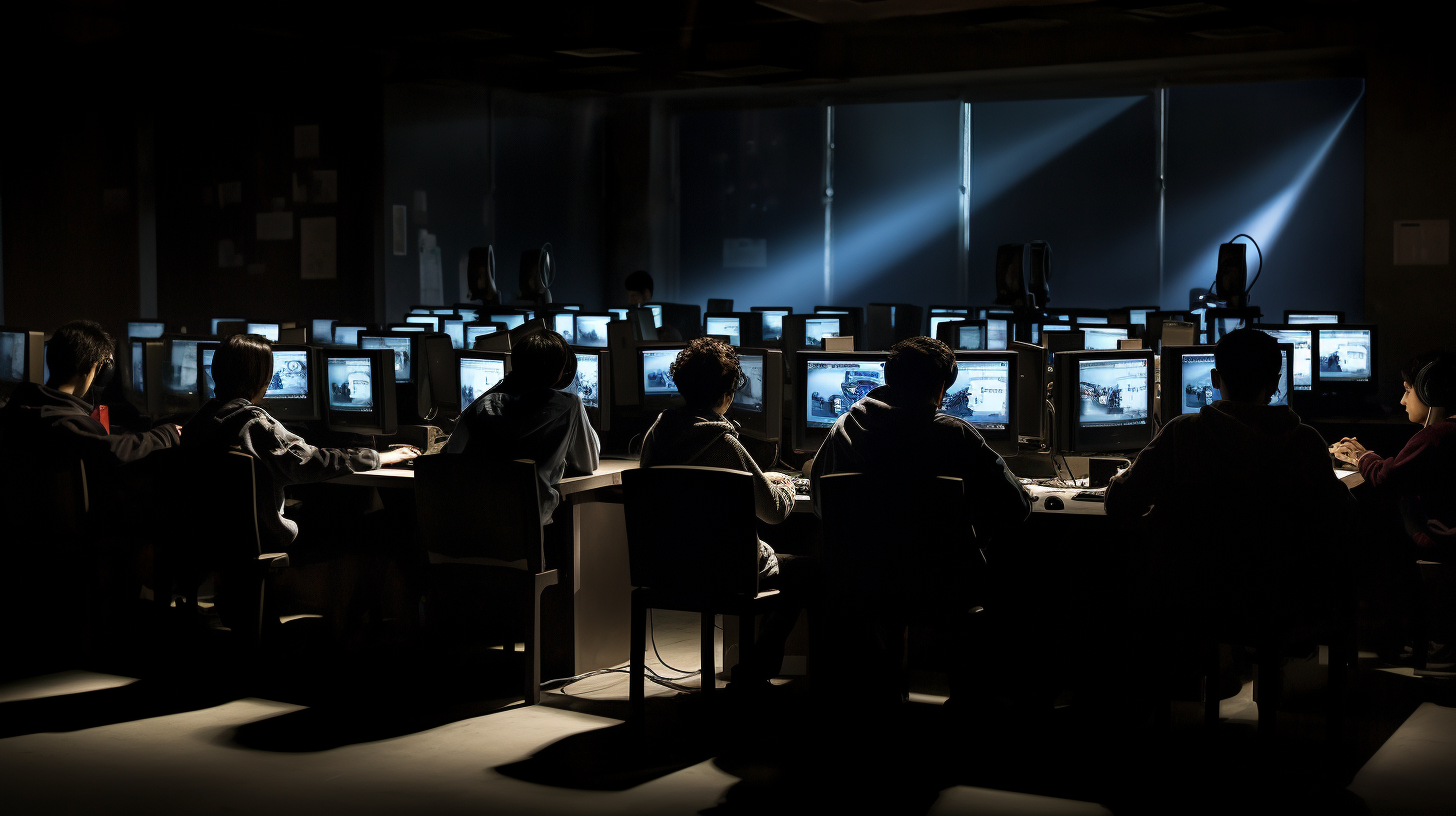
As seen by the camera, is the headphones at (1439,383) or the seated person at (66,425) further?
the seated person at (66,425)

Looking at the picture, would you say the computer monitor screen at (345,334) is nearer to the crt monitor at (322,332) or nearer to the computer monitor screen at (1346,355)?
the crt monitor at (322,332)

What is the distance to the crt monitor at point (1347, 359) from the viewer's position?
7.21m

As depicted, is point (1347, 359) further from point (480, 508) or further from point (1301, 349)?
point (480, 508)

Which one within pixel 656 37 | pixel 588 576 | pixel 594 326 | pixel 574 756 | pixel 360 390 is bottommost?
pixel 574 756

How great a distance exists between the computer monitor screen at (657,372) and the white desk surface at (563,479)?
0.51 meters

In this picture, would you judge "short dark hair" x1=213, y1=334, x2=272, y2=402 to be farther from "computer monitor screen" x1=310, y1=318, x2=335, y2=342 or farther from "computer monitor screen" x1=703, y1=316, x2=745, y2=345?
"computer monitor screen" x1=703, y1=316, x2=745, y2=345

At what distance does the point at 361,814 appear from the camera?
3.32 m

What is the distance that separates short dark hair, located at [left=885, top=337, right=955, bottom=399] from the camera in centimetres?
376

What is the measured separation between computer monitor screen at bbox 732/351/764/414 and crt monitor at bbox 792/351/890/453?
9.8 inches

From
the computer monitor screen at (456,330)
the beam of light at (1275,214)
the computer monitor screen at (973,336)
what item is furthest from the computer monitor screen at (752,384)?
the beam of light at (1275,214)

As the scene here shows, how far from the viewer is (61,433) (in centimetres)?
467

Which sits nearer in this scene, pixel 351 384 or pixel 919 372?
pixel 919 372

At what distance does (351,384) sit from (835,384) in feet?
6.95

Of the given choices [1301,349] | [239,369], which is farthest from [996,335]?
[239,369]
